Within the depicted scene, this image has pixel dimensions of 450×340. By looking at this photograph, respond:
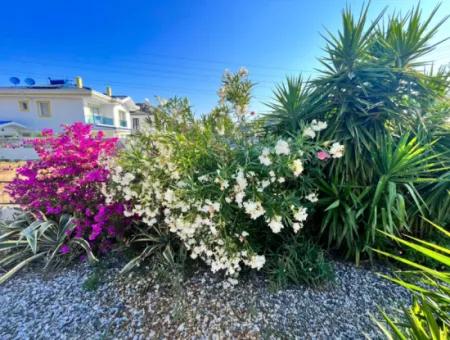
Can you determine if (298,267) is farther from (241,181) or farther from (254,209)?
(241,181)

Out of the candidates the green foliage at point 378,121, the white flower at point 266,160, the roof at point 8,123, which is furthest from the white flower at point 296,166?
the roof at point 8,123

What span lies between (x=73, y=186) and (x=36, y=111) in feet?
52.3

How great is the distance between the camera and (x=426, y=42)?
210 centimetres

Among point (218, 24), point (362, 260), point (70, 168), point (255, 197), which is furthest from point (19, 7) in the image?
point (362, 260)

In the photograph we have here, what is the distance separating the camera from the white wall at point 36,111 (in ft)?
43.0

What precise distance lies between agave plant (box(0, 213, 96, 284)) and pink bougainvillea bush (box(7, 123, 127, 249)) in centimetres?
11

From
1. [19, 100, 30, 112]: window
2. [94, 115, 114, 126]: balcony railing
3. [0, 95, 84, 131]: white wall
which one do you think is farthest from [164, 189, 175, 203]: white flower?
[19, 100, 30, 112]: window

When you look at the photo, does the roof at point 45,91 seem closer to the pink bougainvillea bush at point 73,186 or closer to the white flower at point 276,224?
the pink bougainvillea bush at point 73,186

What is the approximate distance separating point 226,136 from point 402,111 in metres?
1.87

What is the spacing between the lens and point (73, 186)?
232cm

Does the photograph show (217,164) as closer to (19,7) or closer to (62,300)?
(62,300)

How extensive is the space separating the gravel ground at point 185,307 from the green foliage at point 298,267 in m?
0.08

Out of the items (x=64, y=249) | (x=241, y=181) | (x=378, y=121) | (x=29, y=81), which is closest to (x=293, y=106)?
(x=378, y=121)

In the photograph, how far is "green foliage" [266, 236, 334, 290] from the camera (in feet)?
6.02
